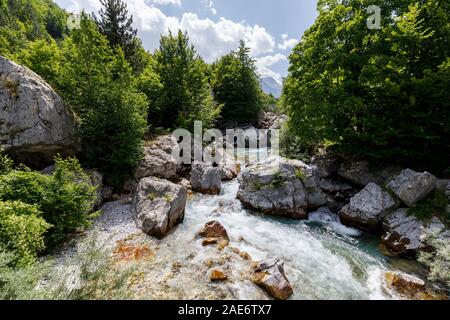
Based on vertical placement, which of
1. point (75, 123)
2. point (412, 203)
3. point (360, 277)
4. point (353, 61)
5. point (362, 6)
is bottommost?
point (360, 277)

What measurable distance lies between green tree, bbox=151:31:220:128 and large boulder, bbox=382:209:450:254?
16.0m

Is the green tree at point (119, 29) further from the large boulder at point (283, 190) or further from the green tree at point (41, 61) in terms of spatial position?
the large boulder at point (283, 190)

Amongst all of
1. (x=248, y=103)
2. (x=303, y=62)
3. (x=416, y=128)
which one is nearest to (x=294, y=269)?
(x=416, y=128)

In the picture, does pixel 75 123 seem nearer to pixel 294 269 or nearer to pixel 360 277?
pixel 294 269

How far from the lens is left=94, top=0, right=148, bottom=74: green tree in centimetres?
1964

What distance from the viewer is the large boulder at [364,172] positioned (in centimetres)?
1259

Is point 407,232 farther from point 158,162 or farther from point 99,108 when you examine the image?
point 99,108

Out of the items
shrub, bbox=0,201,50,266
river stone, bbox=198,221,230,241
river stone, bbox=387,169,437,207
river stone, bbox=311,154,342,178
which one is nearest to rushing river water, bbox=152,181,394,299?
river stone, bbox=198,221,230,241

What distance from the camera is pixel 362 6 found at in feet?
44.1

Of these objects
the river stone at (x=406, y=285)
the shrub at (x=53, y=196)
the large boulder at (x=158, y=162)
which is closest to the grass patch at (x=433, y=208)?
the river stone at (x=406, y=285)

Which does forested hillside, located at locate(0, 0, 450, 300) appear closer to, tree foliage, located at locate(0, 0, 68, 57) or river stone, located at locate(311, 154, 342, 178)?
river stone, located at locate(311, 154, 342, 178)
